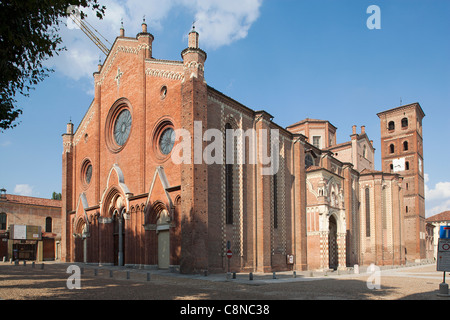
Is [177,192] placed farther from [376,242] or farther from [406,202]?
[406,202]

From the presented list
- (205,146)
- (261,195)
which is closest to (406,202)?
(261,195)

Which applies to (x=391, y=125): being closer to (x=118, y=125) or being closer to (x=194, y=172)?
(x=118, y=125)

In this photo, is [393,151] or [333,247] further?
[393,151]

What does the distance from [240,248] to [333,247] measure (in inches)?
599

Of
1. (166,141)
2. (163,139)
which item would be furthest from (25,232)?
(166,141)

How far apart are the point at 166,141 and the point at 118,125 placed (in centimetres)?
806

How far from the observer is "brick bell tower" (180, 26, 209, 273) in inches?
926

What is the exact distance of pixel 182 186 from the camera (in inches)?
973

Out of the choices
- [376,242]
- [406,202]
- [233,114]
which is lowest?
[376,242]

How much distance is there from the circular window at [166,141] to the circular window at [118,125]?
4.48 metres

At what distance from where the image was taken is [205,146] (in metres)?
25.5

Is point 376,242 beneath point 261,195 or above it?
beneath

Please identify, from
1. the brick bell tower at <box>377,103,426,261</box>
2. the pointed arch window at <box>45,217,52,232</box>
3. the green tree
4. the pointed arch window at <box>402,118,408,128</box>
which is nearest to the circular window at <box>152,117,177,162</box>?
the green tree
